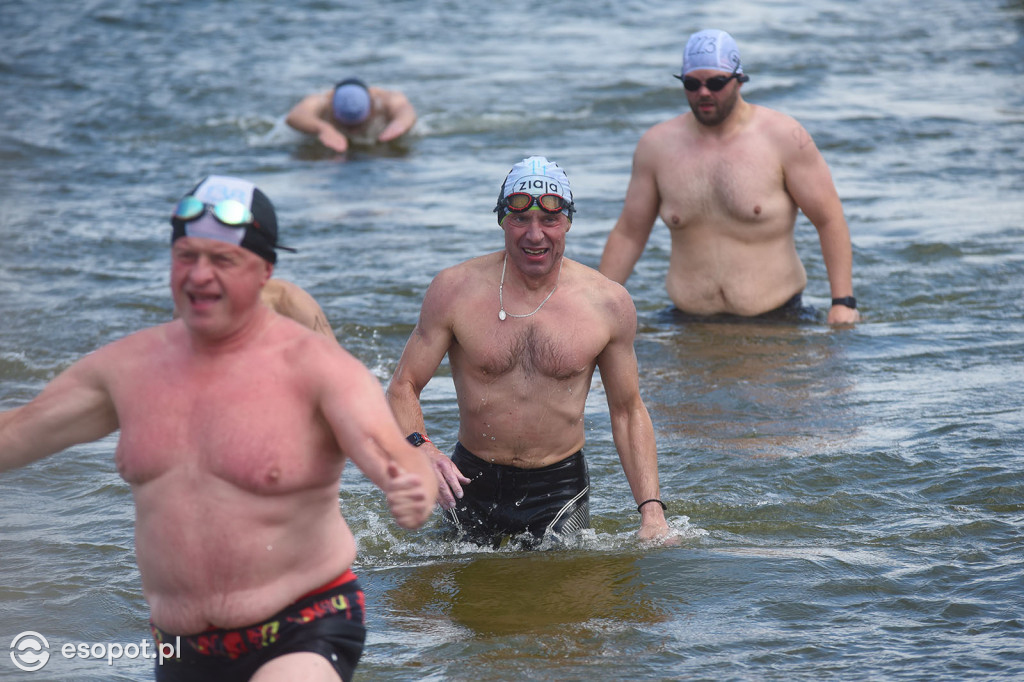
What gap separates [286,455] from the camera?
356 cm

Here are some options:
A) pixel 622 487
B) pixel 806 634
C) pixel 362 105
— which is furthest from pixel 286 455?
pixel 362 105

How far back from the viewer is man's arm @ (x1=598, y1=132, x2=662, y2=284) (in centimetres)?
897

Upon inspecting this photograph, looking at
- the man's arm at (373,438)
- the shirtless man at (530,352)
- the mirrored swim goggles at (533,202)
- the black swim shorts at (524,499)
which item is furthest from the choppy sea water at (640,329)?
the man's arm at (373,438)

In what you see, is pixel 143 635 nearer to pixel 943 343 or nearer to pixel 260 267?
pixel 260 267

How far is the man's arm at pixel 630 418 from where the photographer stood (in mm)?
5723

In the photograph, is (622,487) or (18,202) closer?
(622,487)

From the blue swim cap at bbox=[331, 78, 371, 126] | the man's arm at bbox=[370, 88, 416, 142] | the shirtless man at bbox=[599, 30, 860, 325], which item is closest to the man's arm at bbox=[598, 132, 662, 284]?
the shirtless man at bbox=[599, 30, 860, 325]

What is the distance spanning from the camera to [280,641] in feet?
12.0

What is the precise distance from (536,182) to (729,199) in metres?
3.55

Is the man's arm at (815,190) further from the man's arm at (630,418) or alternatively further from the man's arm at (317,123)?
the man's arm at (317,123)

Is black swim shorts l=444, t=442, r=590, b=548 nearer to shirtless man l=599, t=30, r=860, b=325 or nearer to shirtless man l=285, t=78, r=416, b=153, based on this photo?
shirtless man l=599, t=30, r=860, b=325

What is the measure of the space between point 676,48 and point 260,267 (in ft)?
68.1

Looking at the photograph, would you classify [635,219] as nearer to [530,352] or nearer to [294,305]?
[530,352]

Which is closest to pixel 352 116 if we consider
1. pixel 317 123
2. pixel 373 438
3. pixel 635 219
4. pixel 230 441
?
pixel 317 123
